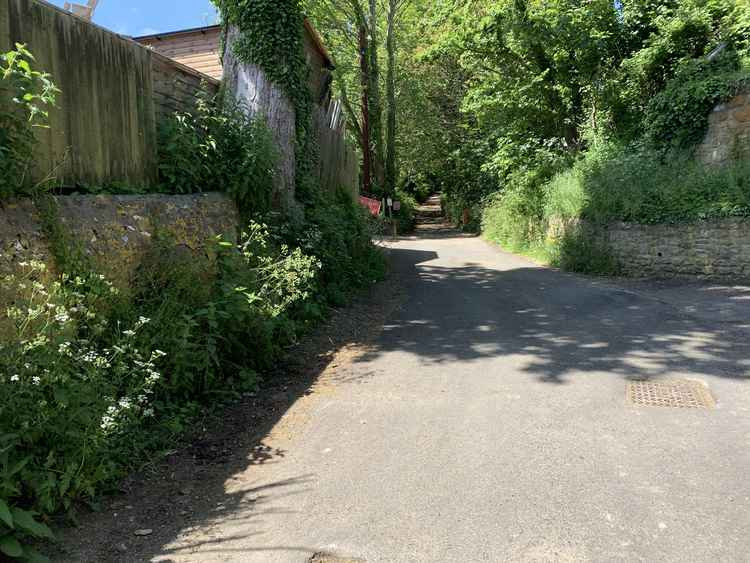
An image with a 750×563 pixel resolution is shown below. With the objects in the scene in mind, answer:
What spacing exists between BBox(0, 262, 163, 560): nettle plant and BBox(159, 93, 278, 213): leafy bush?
8.15ft

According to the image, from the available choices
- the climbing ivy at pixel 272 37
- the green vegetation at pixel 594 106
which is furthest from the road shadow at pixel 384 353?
the climbing ivy at pixel 272 37

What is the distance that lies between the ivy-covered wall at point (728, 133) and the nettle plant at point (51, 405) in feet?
46.4

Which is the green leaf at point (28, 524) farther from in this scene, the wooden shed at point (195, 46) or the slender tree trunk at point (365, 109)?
the slender tree trunk at point (365, 109)

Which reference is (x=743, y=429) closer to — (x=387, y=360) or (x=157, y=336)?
(x=387, y=360)

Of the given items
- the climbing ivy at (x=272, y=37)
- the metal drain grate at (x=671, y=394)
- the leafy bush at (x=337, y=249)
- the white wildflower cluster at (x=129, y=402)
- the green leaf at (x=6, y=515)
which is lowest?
the metal drain grate at (x=671, y=394)

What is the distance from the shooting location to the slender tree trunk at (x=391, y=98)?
30.1 m

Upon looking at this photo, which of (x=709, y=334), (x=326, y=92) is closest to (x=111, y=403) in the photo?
(x=709, y=334)

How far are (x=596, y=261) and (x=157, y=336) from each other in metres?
11.6

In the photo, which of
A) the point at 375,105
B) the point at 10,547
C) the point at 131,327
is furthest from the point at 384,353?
the point at 375,105

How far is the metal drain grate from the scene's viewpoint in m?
4.80

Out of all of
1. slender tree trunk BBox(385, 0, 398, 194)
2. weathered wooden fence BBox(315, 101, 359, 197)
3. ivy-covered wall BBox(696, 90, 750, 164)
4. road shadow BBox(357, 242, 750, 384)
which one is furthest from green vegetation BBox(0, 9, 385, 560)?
slender tree trunk BBox(385, 0, 398, 194)

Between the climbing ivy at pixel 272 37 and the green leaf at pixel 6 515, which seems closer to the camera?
the green leaf at pixel 6 515

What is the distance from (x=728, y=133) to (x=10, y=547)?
1558cm

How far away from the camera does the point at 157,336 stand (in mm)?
4480
